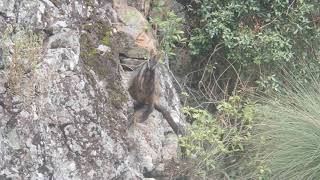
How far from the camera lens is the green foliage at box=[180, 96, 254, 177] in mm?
4461

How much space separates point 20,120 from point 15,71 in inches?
11.9

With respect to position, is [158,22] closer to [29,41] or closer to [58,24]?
[58,24]

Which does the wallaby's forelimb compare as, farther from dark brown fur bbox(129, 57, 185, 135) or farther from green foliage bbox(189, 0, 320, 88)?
green foliage bbox(189, 0, 320, 88)

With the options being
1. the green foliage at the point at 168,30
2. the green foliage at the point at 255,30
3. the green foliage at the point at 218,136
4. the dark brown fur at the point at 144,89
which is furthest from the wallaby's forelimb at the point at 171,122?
the green foliage at the point at 255,30

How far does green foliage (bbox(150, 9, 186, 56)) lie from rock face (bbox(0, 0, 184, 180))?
0.73 meters

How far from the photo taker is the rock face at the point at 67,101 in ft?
10.3

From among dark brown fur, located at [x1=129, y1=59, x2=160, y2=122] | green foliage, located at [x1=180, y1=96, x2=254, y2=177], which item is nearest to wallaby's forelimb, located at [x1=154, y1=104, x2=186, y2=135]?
green foliage, located at [x1=180, y1=96, x2=254, y2=177]

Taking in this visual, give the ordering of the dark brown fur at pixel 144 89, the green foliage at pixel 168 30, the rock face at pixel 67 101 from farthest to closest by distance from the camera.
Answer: the green foliage at pixel 168 30
the dark brown fur at pixel 144 89
the rock face at pixel 67 101

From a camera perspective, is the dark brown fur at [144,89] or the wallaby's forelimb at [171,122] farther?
the wallaby's forelimb at [171,122]

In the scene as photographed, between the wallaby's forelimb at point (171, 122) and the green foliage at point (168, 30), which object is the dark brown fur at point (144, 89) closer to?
the wallaby's forelimb at point (171, 122)

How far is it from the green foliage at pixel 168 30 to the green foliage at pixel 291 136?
1094 millimetres

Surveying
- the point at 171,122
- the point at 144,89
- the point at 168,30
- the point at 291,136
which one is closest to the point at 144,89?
the point at 144,89

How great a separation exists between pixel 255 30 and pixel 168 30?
0.99 m

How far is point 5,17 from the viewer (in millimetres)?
3488
